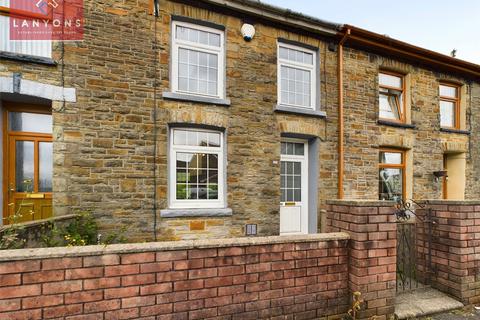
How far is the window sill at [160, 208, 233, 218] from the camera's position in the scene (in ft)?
17.4

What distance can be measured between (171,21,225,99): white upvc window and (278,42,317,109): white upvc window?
167 cm

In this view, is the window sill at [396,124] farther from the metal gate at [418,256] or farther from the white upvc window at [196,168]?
the white upvc window at [196,168]

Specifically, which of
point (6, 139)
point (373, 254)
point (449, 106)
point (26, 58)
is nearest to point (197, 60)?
point (26, 58)

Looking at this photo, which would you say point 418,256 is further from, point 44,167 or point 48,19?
point 48,19

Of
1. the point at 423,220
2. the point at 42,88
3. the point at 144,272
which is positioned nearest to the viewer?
the point at 144,272

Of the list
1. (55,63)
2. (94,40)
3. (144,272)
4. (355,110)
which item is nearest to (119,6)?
(94,40)

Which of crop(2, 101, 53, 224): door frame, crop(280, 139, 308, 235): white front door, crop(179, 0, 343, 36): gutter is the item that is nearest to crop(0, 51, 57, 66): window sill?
crop(2, 101, 53, 224): door frame

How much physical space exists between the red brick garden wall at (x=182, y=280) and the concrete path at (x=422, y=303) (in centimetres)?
78

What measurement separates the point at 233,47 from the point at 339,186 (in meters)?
4.57

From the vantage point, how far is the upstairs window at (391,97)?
7898 millimetres

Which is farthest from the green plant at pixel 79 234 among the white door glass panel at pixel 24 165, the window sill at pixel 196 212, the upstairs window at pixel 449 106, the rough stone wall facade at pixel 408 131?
the upstairs window at pixel 449 106

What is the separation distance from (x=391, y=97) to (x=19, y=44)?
9658 millimetres

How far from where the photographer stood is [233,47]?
19.7ft

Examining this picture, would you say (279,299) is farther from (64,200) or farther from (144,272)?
(64,200)
